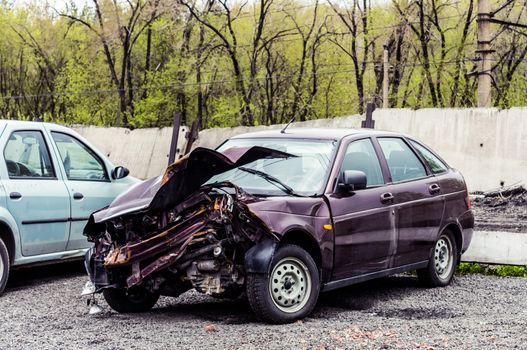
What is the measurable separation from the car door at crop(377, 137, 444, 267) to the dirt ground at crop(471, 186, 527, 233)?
19.6 ft

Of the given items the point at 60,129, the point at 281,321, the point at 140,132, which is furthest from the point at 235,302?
the point at 140,132

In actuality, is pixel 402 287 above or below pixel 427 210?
below

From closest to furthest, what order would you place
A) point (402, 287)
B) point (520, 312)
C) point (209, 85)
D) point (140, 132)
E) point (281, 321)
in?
point (281, 321), point (520, 312), point (402, 287), point (140, 132), point (209, 85)

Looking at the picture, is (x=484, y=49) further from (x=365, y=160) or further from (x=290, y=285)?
(x=290, y=285)

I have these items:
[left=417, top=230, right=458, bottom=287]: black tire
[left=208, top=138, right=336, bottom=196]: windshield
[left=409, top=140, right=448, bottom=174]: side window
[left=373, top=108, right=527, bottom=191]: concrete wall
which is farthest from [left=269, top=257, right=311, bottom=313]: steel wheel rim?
[left=373, top=108, right=527, bottom=191]: concrete wall

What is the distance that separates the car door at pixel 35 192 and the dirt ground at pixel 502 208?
309 inches

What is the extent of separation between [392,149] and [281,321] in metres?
2.69

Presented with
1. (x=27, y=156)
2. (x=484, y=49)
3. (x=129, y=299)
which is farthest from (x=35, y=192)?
(x=484, y=49)

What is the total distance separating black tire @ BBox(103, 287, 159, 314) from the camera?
8016mm

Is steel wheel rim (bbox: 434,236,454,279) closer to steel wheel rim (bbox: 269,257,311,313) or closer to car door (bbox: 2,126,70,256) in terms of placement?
steel wheel rim (bbox: 269,257,311,313)

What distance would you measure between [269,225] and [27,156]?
372cm

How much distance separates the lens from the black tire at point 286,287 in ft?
23.3

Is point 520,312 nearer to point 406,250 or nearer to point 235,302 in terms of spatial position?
point 406,250

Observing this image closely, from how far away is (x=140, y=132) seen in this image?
2602cm
